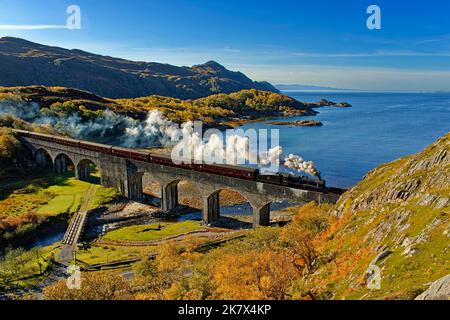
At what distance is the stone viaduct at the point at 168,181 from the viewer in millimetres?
48281

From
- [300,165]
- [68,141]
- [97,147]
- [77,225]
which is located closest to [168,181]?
[77,225]

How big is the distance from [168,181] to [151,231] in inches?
356

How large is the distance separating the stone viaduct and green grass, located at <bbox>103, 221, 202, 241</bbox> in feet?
10.5

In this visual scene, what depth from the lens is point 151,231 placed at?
55.8 m

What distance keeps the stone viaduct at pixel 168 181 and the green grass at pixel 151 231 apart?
321 centimetres

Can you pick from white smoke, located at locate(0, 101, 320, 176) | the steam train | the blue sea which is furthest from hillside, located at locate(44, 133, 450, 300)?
white smoke, located at locate(0, 101, 320, 176)

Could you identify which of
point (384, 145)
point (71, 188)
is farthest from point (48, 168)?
point (384, 145)

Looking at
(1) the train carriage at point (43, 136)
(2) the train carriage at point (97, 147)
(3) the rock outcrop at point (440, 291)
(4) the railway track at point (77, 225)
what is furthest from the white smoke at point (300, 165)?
(3) the rock outcrop at point (440, 291)

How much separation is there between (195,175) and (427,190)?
35.6m

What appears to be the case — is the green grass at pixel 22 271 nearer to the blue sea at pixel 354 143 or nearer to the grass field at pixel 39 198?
the grass field at pixel 39 198

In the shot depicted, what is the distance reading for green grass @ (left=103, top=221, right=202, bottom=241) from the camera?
53.7 m

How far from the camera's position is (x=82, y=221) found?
5822 cm

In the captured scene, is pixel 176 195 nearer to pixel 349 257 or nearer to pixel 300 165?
pixel 300 165
